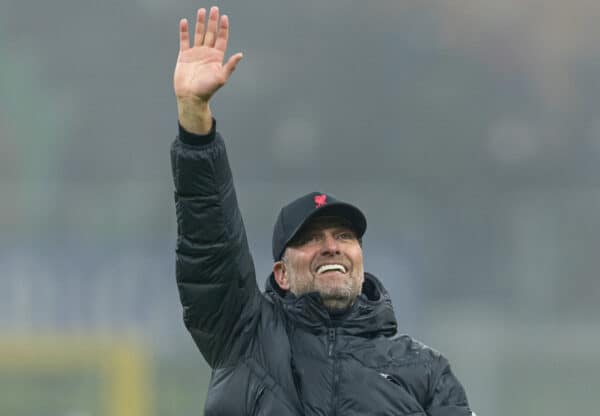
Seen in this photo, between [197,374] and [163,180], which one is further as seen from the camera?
[163,180]

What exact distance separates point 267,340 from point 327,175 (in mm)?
5001

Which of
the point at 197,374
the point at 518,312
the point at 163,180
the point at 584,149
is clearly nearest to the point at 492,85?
the point at 584,149

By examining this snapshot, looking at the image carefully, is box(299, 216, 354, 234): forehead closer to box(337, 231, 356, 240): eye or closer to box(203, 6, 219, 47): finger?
box(337, 231, 356, 240): eye

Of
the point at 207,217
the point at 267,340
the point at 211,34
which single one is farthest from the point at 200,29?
the point at 267,340

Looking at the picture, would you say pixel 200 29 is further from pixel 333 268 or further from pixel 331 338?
pixel 331 338

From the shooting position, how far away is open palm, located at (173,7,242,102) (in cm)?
219

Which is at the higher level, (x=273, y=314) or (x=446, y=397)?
(x=273, y=314)

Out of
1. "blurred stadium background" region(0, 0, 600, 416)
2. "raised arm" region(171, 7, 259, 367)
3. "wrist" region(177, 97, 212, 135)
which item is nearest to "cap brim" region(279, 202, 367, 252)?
"raised arm" region(171, 7, 259, 367)

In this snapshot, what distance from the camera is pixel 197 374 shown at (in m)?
6.57

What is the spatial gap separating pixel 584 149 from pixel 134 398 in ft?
9.60

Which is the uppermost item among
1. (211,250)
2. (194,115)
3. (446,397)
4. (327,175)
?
(194,115)

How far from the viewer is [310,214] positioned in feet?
7.62

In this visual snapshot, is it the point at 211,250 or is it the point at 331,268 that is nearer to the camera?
the point at 211,250

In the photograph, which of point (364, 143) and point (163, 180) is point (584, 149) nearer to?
point (364, 143)
